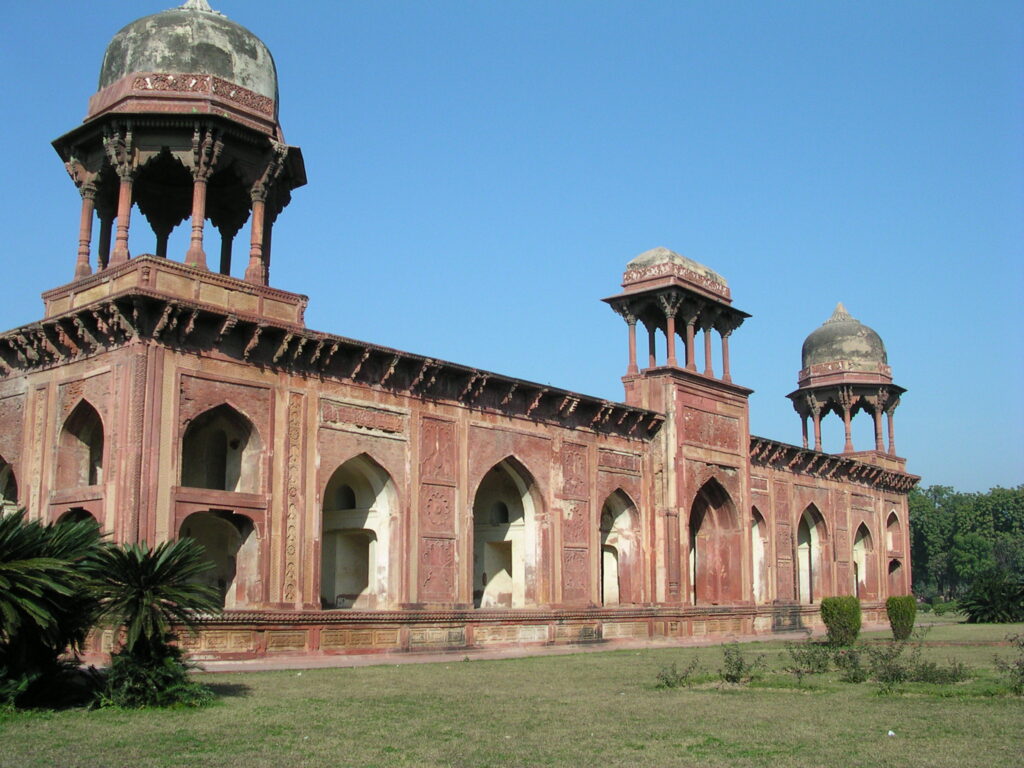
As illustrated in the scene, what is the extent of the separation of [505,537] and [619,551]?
12.4 ft

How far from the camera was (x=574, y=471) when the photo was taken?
25.1m

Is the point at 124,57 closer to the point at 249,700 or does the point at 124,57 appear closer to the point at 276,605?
the point at 276,605

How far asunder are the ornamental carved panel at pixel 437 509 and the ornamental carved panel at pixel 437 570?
0.25 m

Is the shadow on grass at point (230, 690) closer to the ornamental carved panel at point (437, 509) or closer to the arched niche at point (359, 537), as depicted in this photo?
→ the arched niche at point (359, 537)

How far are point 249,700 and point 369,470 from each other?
8.74m

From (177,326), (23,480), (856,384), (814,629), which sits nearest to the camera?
(177,326)

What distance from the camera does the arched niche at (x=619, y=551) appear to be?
88.3ft

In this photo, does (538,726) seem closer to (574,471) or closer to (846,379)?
(574,471)

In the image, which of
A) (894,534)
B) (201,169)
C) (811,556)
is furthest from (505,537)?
(894,534)

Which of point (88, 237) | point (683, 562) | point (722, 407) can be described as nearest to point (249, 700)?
point (88, 237)

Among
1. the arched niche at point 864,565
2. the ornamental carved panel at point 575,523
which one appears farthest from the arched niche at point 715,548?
the arched niche at point 864,565

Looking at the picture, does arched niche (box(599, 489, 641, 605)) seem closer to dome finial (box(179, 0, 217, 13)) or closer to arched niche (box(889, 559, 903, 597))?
dome finial (box(179, 0, 217, 13))

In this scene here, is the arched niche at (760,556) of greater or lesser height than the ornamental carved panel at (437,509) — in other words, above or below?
below

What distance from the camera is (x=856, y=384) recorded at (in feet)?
132
